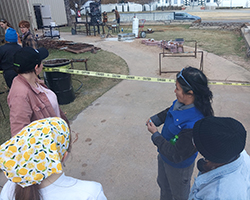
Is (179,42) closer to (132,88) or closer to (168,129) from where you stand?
(132,88)

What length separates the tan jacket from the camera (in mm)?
1982

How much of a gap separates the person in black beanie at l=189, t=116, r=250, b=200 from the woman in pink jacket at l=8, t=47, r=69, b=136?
1654 mm

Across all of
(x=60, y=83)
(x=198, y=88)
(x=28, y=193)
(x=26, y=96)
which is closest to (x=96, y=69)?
(x=60, y=83)

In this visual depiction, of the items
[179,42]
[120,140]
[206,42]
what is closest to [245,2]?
[206,42]

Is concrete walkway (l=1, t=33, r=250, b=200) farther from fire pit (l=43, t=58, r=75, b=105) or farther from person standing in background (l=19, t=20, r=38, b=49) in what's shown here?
person standing in background (l=19, t=20, r=38, b=49)

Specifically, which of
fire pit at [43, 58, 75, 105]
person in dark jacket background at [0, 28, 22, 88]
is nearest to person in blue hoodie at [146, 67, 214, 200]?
person in dark jacket background at [0, 28, 22, 88]

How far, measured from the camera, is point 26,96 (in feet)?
6.77

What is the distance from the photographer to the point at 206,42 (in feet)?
43.2

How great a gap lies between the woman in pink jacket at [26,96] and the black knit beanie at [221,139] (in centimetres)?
168

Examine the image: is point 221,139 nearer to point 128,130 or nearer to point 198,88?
point 198,88

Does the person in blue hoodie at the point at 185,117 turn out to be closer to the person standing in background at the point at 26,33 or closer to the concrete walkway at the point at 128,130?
the concrete walkway at the point at 128,130

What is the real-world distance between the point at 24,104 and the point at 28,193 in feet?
3.74

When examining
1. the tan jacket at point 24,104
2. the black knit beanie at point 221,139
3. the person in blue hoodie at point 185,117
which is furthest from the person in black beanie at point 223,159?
the tan jacket at point 24,104

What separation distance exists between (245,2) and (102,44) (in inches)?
2569
